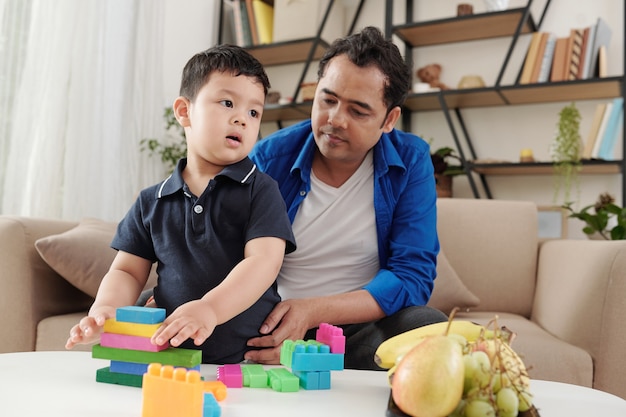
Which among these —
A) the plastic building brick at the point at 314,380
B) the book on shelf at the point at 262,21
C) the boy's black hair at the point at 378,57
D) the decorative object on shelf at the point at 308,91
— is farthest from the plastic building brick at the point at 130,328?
the book on shelf at the point at 262,21

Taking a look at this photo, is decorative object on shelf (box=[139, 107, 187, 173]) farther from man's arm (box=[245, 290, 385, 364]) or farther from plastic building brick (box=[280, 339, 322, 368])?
plastic building brick (box=[280, 339, 322, 368])

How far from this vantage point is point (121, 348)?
2.56 feet

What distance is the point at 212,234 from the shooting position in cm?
102

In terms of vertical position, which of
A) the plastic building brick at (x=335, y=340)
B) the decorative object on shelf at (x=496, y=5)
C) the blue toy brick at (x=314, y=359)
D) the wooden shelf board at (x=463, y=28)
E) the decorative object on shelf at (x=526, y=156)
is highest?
the decorative object on shelf at (x=496, y=5)

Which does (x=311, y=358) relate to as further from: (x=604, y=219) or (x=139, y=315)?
(x=604, y=219)

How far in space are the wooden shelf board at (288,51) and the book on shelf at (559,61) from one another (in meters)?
1.34

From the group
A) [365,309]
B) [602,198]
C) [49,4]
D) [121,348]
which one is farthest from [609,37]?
[121,348]

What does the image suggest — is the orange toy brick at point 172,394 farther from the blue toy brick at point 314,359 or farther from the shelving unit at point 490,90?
the shelving unit at point 490,90

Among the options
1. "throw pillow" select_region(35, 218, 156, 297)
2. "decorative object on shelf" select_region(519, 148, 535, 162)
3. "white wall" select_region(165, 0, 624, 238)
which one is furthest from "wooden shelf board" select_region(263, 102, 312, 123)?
"throw pillow" select_region(35, 218, 156, 297)

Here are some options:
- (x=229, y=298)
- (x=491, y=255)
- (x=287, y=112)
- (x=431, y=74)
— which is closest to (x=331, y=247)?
(x=229, y=298)

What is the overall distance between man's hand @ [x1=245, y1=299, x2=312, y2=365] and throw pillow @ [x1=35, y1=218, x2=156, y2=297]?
2.39 feet

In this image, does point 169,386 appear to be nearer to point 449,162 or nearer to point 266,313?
point 266,313

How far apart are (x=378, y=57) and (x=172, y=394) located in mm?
1091

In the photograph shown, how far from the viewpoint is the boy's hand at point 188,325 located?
0.76 m
